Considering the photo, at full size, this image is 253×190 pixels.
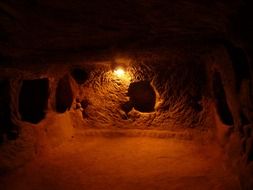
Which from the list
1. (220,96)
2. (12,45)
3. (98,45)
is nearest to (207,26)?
(98,45)

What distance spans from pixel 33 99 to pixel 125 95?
1.93m

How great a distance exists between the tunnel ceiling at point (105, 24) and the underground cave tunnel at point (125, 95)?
0.01 meters

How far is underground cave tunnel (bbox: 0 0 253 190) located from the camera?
2.62 meters

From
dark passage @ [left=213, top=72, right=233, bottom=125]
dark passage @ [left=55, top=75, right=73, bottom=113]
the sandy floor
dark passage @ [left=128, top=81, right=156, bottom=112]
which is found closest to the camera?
the sandy floor

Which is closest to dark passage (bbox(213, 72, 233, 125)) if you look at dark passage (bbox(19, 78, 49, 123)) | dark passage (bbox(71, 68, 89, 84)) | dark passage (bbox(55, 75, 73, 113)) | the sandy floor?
the sandy floor

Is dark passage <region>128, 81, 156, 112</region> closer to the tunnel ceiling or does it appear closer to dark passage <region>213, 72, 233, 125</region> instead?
dark passage <region>213, 72, 233, 125</region>

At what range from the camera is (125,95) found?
548cm

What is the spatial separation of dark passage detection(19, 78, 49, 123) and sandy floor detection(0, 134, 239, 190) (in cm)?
91

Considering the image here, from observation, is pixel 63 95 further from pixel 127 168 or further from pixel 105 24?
pixel 105 24

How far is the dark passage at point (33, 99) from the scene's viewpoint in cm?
508

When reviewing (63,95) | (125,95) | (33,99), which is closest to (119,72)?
(125,95)

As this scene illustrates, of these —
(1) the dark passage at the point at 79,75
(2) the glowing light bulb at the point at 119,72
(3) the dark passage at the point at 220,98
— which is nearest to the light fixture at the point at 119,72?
(2) the glowing light bulb at the point at 119,72

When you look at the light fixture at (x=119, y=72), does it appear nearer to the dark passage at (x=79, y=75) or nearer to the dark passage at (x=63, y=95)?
the dark passage at (x=79, y=75)

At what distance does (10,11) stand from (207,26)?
6.91 ft
